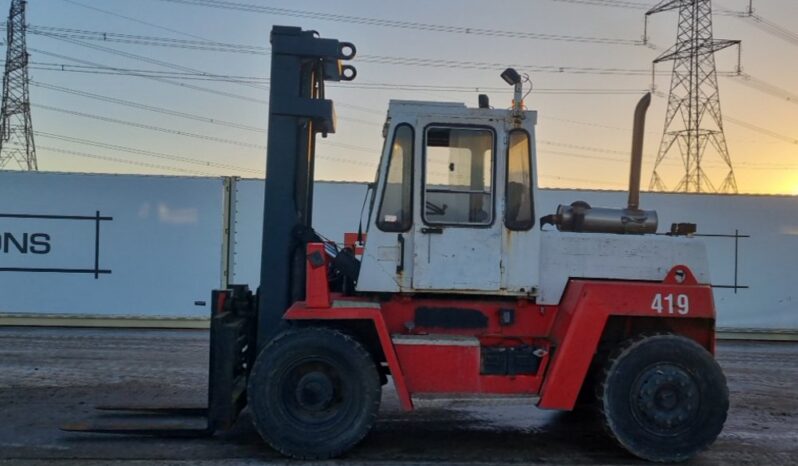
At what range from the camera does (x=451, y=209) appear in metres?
5.23

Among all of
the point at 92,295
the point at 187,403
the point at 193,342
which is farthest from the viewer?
the point at 92,295

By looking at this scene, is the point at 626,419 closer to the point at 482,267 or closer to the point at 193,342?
the point at 482,267

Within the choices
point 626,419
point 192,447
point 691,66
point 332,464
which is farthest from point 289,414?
point 691,66

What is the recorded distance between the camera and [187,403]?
6957 millimetres

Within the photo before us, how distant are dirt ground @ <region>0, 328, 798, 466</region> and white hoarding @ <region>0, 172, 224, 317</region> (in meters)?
2.56

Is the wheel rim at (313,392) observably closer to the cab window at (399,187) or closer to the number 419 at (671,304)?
the cab window at (399,187)

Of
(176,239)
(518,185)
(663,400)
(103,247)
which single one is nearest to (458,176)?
(518,185)

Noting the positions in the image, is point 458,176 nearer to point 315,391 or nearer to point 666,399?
point 315,391

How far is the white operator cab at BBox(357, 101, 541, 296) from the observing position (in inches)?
204

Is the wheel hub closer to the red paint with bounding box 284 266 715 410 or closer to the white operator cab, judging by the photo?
the red paint with bounding box 284 266 715 410

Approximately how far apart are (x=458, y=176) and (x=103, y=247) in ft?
31.2

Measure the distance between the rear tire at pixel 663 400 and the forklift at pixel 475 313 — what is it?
0.01m

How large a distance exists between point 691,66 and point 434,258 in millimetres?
21309

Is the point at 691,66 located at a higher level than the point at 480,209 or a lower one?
higher
